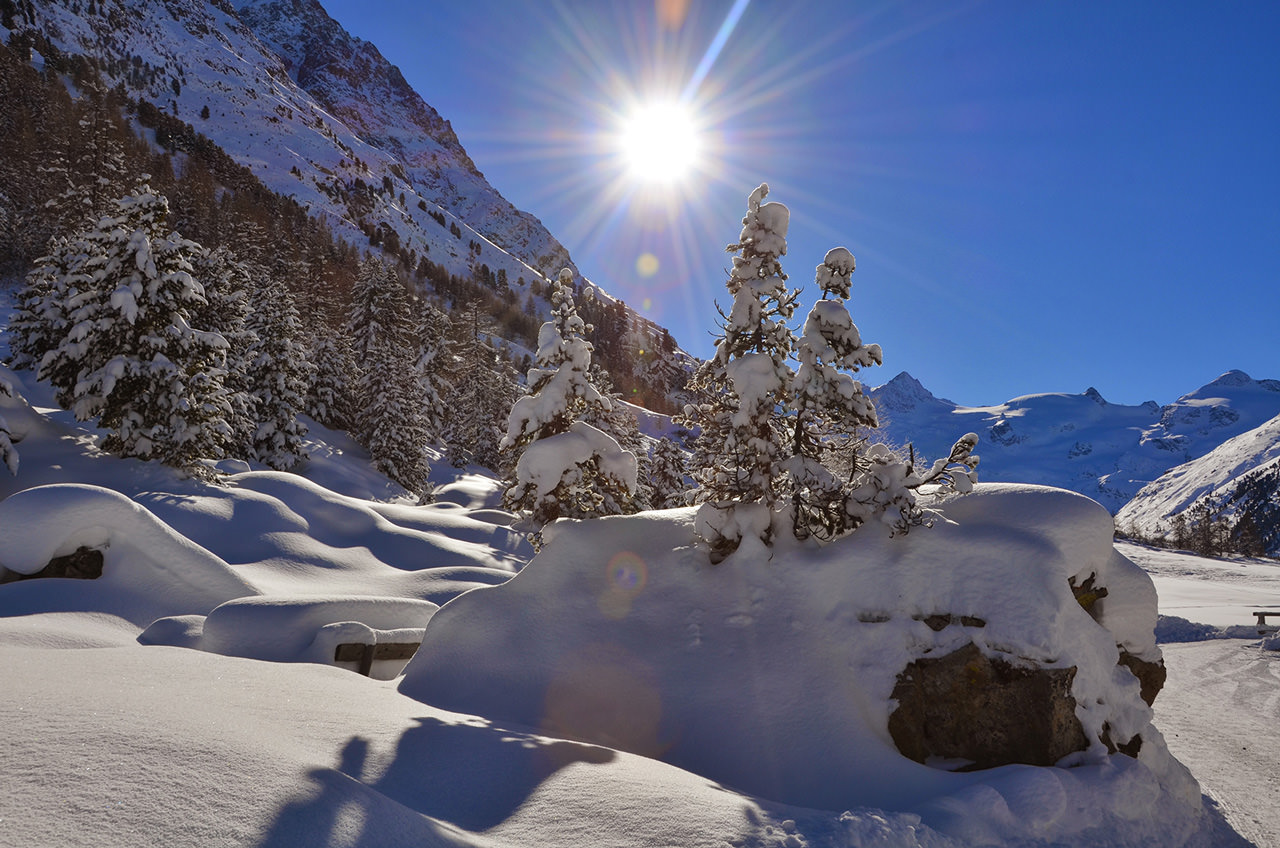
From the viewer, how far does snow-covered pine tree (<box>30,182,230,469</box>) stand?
1997 centimetres

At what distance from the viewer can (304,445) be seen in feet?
114

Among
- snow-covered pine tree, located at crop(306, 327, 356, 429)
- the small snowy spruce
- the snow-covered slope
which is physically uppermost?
the snow-covered slope

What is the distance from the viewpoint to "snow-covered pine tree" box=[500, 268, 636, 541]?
1399cm

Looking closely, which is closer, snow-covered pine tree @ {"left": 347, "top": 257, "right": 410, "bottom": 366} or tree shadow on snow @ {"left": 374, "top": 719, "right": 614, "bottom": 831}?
tree shadow on snow @ {"left": 374, "top": 719, "right": 614, "bottom": 831}

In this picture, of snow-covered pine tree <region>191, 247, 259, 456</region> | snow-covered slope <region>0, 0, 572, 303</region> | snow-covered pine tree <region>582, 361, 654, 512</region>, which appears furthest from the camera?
snow-covered slope <region>0, 0, 572, 303</region>

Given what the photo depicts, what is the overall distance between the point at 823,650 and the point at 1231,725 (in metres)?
13.5

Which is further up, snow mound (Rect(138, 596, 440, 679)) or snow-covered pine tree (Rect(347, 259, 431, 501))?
snow-covered pine tree (Rect(347, 259, 431, 501))

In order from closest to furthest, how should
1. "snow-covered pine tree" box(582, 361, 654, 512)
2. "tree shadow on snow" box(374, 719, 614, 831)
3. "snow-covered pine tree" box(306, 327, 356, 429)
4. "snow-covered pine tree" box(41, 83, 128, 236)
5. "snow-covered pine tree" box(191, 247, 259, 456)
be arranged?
"tree shadow on snow" box(374, 719, 614, 831) < "snow-covered pine tree" box(582, 361, 654, 512) < "snow-covered pine tree" box(191, 247, 259, 456) < "snow-covered pine tree" box(306, 327, 356, 429) < "snow-covered pine tree" box(41, 83, 128, 236)

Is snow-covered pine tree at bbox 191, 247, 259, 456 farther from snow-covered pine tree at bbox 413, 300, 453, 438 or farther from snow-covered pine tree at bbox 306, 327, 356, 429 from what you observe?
snow-covered pine tree at bbox 413, 300, 453, 438

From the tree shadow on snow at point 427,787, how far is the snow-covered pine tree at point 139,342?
61.7 ft

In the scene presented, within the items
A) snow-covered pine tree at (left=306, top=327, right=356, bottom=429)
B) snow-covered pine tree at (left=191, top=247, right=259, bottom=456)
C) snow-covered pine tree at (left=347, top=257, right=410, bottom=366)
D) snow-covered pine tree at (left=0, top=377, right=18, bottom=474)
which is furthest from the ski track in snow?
snow-covered pine tree at (left=347, top=257, right=410, bottom=366)

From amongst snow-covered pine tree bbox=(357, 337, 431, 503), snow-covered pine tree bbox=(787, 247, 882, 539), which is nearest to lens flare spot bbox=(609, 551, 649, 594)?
snow-covered pine tree bbox=(787, 247, 882, 539)

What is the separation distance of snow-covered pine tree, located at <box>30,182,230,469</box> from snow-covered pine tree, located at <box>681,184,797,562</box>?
18591 millimetres

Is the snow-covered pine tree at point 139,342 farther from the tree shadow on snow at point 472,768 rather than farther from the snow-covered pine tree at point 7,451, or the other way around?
the tree shadow on snow at point 472,768
